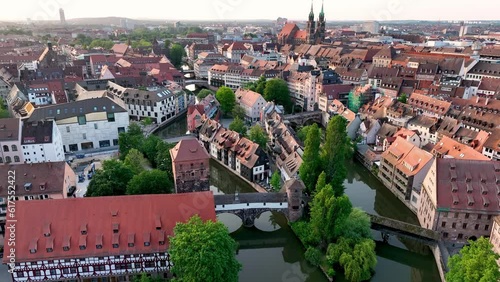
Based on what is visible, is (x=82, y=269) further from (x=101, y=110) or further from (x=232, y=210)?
(x=101, y=110)

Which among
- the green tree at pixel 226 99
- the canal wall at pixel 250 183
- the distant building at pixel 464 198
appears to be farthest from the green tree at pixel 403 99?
the canal wall at pixel 250 183

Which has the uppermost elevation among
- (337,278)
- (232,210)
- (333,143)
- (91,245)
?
(333,143)

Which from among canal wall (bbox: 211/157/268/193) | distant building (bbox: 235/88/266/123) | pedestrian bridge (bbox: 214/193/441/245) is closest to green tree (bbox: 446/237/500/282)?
pedestrian bridge (bbox: 214/193/441/245)

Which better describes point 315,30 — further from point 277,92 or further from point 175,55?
point 277,92

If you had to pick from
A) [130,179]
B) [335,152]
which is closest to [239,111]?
[335,152]

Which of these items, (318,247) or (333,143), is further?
(333,143)

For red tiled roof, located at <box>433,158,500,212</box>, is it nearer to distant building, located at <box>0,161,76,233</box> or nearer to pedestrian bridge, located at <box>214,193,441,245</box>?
pedestrian bridge, located at <box>214,193,441,245</box>

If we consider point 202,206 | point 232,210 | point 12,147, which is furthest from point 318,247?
point 12,147
